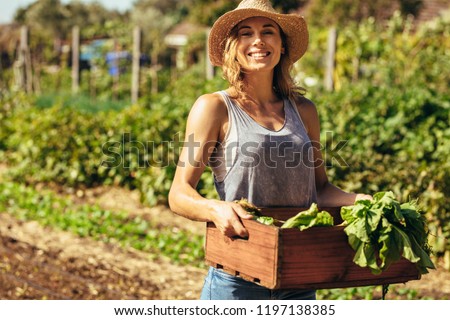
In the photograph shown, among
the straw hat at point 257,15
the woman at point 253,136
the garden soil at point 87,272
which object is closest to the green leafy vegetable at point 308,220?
the woman at point 253,136

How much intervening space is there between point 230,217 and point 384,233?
1.70 feet

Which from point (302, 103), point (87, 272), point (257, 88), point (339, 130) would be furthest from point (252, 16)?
point (339, 130)

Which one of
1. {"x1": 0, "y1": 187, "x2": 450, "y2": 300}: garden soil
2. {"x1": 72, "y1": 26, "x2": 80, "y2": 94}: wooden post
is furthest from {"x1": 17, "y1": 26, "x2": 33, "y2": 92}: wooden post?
{"x1": 0, "y1": 187, "x2": 450, "y2": 300}: garden soil

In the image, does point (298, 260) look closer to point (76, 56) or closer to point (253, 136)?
point (253, 136)

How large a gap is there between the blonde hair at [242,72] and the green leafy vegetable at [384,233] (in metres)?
0.64

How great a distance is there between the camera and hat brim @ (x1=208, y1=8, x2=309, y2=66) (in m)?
3.06

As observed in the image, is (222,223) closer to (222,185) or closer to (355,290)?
(222,185)

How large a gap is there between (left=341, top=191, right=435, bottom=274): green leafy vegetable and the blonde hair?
64cm

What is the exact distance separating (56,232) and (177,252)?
56.7 inches

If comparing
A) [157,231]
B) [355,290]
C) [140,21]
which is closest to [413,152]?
[355,290]

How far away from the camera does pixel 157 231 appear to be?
7.86m

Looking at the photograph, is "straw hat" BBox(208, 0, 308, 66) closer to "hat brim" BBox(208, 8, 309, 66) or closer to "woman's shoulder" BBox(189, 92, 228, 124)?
"hat brim" BBox(208, 8, 309, 66)

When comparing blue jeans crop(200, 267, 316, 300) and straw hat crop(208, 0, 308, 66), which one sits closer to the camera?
blue jeans crop(200, 267, 316, 300)

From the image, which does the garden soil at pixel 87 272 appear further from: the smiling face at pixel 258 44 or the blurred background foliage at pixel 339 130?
the smiling face at pixel 258 44
